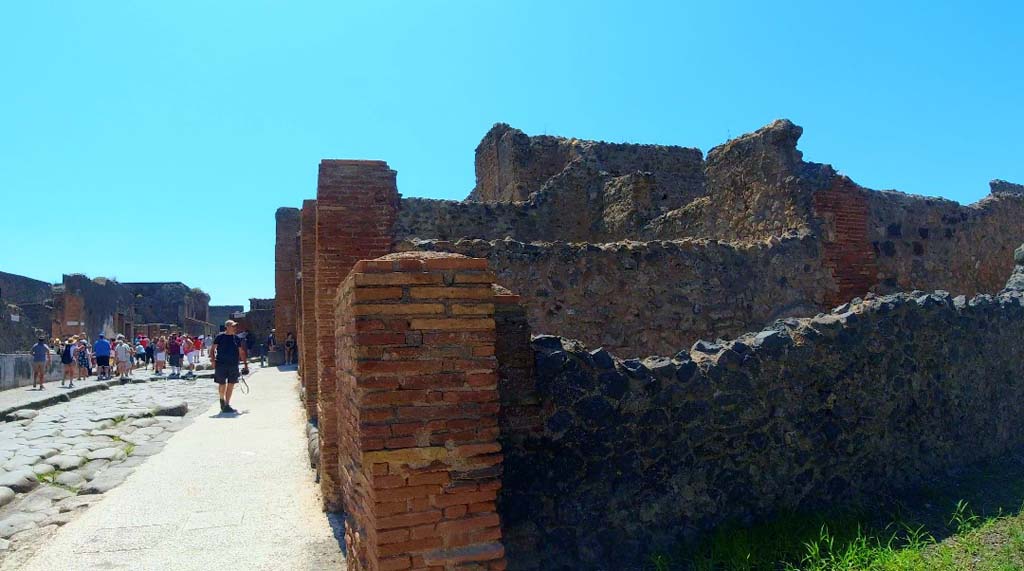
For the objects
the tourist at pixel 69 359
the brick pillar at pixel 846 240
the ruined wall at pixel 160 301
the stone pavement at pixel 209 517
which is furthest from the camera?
the ruined wall at pixel 160 301

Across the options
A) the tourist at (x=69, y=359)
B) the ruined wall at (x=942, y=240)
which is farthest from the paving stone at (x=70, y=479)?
the tourist at (x=69, y=359)

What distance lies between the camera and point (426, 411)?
288 centimetres

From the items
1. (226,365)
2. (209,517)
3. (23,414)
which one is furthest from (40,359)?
(209,517)

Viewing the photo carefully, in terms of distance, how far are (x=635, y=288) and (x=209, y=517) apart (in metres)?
4.41

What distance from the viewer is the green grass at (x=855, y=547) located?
3561mm

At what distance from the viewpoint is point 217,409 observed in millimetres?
11797

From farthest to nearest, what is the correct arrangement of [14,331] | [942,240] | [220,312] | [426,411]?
[220,312], [14,331], [942,240], [426,411]

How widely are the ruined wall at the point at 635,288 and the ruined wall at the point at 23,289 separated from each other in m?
31.2

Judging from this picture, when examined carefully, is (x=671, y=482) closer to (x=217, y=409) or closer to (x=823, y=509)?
(x=823, y=509)

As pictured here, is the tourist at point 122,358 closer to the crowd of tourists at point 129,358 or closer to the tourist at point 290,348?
the crowd of tourists at point 129,358

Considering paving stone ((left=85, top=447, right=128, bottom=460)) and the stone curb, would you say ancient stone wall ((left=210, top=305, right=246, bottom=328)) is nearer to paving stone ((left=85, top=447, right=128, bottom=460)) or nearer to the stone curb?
the stone curb

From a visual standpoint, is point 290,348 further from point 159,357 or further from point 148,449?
point 148,449

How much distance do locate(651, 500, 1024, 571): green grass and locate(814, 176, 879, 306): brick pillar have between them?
471 cm

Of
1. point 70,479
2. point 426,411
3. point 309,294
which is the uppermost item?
point 309,294
